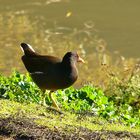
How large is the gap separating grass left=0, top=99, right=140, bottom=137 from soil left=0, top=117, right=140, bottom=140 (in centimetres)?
3

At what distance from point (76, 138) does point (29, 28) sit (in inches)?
393

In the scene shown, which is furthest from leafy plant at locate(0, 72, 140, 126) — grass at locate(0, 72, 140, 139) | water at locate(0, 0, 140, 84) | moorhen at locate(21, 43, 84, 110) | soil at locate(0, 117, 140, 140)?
water at locate(0, 0, 140, 84)

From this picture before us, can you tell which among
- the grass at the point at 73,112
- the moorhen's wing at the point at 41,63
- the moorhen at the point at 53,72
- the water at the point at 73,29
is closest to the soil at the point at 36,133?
the grass at the point at 73,112

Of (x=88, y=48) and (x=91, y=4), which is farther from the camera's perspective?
(x=91, y=4)

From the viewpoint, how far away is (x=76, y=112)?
26.5ft

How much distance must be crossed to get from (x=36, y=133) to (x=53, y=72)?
1.69 metres

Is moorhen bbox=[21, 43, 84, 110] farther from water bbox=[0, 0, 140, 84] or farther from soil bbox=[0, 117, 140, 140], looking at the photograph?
water bbox=[0, 0, 140, 84]

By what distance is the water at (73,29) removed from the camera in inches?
560

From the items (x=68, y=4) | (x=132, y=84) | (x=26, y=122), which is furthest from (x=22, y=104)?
(x=68, y=4)

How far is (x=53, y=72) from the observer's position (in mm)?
8039

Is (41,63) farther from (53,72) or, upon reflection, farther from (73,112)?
(73,112)

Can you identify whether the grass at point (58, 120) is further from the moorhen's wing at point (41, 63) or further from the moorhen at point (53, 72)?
the moorhen's wing at point (41, 63)

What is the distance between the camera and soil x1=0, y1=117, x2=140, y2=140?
251 inches

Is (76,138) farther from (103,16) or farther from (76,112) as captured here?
(103,16)
